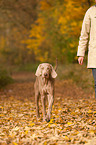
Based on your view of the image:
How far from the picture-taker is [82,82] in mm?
9375

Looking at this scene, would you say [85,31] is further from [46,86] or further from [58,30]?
[58,30]

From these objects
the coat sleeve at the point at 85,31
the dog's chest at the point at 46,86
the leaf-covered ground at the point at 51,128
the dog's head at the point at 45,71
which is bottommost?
the leaf-covered ground at the point at 51,128

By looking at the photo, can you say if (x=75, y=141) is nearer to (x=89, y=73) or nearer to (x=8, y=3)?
(x=89, y=73)

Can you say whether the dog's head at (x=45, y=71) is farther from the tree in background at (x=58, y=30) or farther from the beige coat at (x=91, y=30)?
the tree in background at (x=58, y=30)

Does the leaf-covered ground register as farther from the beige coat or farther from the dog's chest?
the beige coat

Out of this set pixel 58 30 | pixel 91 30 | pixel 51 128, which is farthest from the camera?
pixel 58 30

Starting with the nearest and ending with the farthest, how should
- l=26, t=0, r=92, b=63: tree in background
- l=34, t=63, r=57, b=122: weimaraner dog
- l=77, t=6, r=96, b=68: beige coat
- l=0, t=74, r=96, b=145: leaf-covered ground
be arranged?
l=0, t=74, r=96, b=145: leaf-covered ground < l=77, t=6, r=96, b=68: beige coat < l=34, t=63, r=57, b=122: weimaraner dog < l=26, t=0, r=92, b=63: tree in background

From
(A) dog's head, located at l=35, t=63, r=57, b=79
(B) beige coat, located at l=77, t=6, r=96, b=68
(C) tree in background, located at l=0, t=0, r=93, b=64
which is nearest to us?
(B) beige coat, located at l=77, t=6, r=96, b=68

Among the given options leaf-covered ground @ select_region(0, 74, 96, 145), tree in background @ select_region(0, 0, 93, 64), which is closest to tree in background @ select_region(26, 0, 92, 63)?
tree in background @ select_region(0, 0, 93, 64)

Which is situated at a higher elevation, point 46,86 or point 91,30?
point 91,30

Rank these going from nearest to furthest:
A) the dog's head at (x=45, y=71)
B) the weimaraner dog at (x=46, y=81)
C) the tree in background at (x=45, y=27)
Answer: the dog's head at (x=45, y=71) → the weimaraner dog at (x=46, y=81) → the tree in background at (x=45, y=27)

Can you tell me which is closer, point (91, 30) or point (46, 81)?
point (91, 30)

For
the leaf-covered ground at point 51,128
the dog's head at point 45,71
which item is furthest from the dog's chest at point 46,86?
Result: the leaf-covered ground at point 51,128

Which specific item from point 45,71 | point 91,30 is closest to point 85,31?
point 91,30
